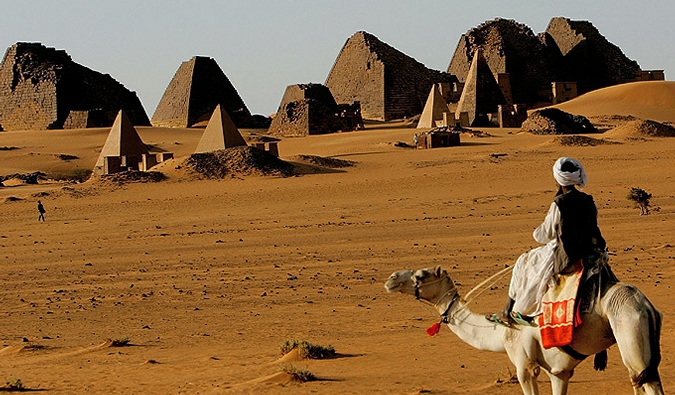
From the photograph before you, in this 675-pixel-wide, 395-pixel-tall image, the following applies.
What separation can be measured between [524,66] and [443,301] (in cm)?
5865

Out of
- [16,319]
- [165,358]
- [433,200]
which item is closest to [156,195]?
[433,200]

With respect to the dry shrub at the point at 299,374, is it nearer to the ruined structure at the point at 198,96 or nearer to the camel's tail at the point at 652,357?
the camel's tail at the point at 652,357

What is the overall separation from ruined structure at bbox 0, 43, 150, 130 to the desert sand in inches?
1005

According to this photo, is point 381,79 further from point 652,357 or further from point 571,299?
point 652,357

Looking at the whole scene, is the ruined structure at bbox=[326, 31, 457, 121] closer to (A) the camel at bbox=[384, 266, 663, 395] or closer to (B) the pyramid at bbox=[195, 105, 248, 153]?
(B) the pyramid at bbox=[195, 105, 248, 153]

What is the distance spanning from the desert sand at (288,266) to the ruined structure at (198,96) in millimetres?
26064

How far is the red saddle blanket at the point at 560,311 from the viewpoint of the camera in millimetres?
5453

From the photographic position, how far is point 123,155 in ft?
93.4

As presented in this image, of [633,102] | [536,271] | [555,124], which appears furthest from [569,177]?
[633,102]

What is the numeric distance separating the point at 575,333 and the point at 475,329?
661 millimetres

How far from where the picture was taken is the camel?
204 inches

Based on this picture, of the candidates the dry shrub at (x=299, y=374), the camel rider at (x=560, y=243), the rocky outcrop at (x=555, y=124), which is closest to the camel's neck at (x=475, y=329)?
the camel rider at (x=560, y=243)

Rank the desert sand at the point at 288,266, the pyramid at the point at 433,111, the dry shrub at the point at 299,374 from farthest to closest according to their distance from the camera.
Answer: the pyramid at the point at 433,111
the desert sand at the point at 288,266
the dry shrub at the point at 299,374

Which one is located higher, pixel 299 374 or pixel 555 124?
pixel 555 124
